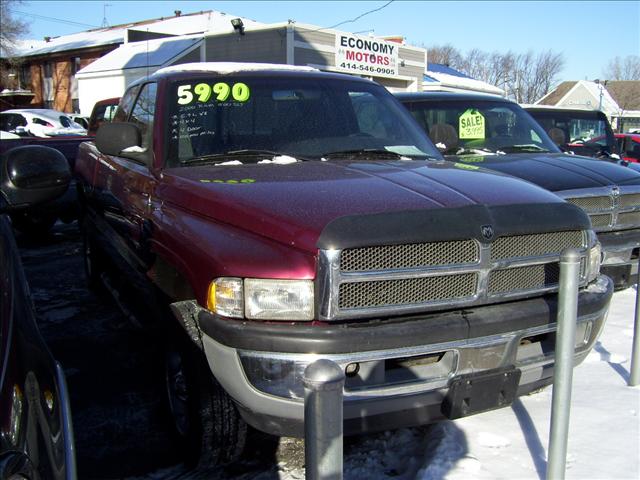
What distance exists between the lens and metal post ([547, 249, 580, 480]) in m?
2.47

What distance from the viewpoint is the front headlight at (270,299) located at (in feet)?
8.08

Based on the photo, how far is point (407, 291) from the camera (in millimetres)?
2570

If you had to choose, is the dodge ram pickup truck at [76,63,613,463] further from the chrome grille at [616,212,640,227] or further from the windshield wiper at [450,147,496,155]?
the windshield wiper at [450,147,496,155]

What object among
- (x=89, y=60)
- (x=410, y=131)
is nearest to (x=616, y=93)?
(x=89, y=60)

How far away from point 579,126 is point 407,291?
318 inches

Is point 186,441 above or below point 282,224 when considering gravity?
below

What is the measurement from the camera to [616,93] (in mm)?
64188

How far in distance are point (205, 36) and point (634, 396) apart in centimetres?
2268

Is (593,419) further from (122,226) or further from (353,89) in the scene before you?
(122,226)

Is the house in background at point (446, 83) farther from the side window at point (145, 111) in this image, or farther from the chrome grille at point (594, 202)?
the side window at point (145, 111)

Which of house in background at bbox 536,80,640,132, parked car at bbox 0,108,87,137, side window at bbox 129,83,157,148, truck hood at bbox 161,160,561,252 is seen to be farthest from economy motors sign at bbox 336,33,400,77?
house in background at bbox 536,80,640,132

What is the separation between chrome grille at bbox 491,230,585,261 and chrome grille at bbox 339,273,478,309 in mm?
176

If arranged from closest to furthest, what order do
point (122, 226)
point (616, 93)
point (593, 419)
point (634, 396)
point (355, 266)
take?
point (355, 266), point (593, 419), point (634, 396), point (122, 226), point (616, 93)

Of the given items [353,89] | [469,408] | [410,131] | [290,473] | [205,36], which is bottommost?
[290,473]
